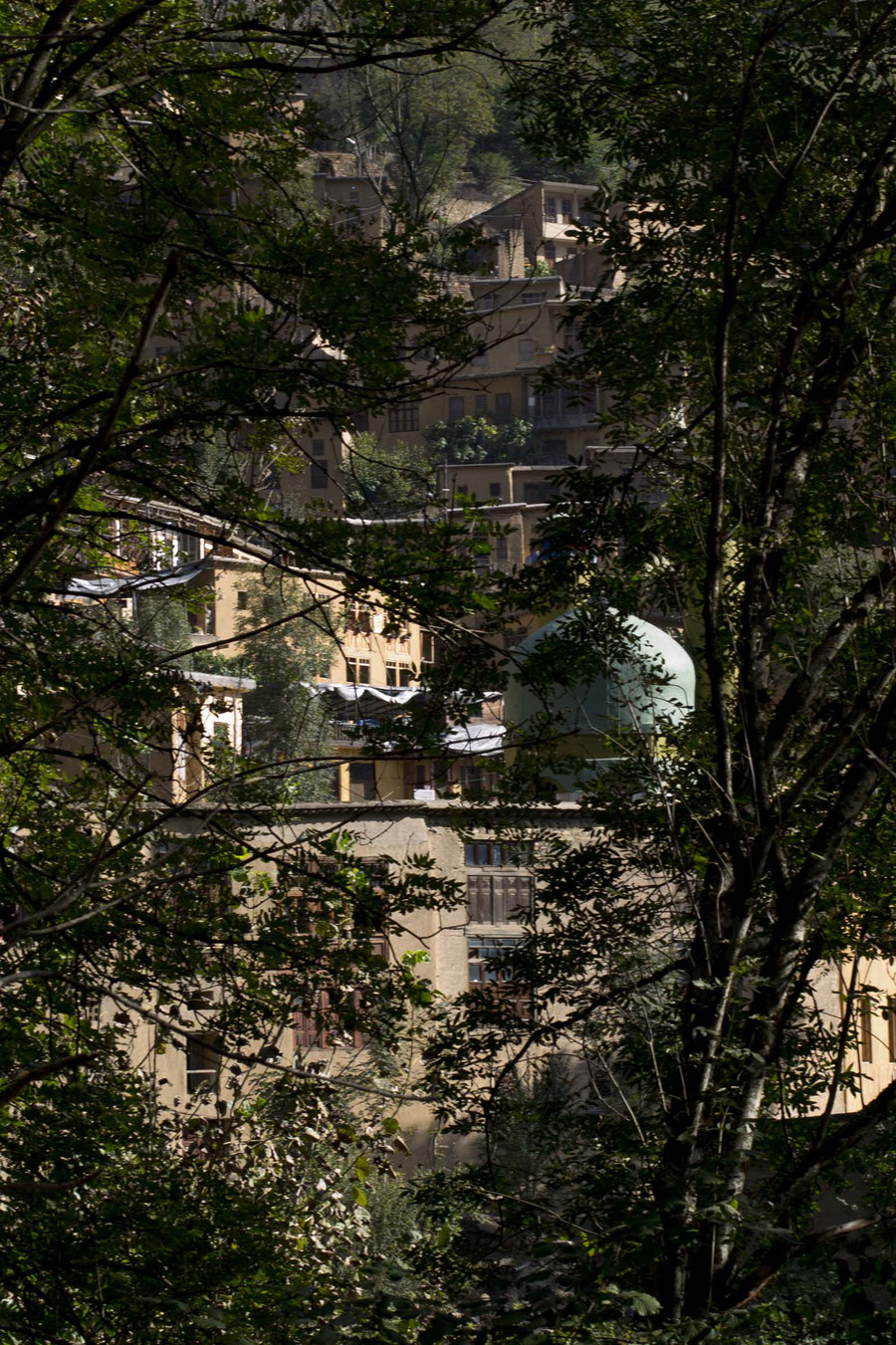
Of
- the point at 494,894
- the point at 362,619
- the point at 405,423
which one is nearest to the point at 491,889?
the point at 494,894

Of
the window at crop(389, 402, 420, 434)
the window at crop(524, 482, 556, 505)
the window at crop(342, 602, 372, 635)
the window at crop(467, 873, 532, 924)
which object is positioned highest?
the window at crop(389, 402, 420, 434)

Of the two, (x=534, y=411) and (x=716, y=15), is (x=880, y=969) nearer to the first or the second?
(x=716, y=15)

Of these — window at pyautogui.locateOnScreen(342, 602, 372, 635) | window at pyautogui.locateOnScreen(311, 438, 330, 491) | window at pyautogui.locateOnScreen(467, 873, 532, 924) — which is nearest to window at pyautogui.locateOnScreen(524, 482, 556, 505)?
window at pyautogui.locateOnScreen(311, 438, 330, 491)

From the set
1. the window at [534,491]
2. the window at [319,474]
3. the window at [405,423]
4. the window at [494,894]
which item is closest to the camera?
the window at [494,894]

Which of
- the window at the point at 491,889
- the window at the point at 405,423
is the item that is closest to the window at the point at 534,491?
the window at the point at 405,423

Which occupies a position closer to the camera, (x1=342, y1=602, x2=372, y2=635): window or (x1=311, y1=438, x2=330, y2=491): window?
(x1=342, y1=602, x2=372, y2=635): window

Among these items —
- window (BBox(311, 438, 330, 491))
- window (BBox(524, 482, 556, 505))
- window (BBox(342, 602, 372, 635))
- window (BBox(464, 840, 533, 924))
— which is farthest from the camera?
window (BBox(524, 482, 556, 505))

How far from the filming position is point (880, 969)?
1872 cm

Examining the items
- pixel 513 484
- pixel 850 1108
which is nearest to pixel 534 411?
pixel 513 484

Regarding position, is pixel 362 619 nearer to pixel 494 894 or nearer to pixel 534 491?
pixel 494 894

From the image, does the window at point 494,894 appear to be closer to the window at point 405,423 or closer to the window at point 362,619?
the window at point 362,619

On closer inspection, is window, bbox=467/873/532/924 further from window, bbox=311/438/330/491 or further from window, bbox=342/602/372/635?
window, bbox=311/438/330/491

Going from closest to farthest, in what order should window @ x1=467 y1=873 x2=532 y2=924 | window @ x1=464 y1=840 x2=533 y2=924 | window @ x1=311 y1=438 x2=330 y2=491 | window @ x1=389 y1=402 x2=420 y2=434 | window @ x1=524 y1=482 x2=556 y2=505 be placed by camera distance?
window @ x1=464 y1=840 x2=533 y2=924 → window @ x1=467 y1=873 x2=532 y2=924 → window @ x1=311 y1=438 x2=330 y2=491 → window @ x1=524 y1=482 x2=556 y2=505 → window @ x1=389 y1=402 x2=420 y2=434

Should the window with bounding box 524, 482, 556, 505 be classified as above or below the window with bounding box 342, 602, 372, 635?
above
